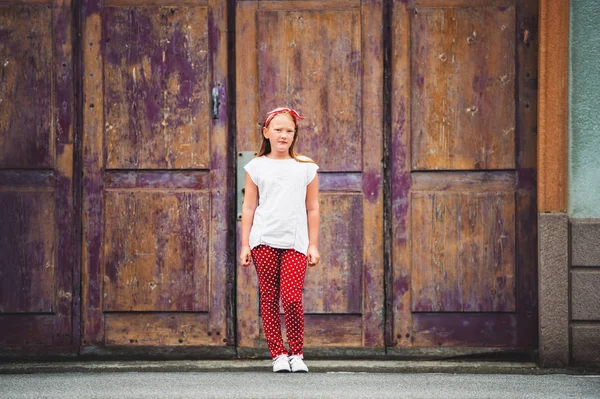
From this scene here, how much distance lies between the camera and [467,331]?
6.98 m

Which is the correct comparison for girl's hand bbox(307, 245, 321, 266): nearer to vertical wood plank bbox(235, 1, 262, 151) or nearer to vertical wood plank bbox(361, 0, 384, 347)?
vertical wood plank bbox(361, 0, 384, 347)

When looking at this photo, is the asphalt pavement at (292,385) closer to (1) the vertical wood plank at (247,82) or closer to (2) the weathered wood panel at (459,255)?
(2) the weathered wood panel at (459,255)

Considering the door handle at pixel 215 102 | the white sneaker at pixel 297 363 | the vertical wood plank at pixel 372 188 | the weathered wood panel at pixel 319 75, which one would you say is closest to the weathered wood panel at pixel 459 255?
the vertical wood plank at pixel 372 188

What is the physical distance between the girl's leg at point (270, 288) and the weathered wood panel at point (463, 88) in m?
1.34

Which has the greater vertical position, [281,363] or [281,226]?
[281,226]

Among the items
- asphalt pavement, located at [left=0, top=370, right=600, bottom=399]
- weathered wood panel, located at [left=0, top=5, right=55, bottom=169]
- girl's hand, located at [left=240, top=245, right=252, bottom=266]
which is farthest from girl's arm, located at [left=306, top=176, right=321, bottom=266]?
weathered wood panel, located at [left=0, top=5, right=55, bottom=169]

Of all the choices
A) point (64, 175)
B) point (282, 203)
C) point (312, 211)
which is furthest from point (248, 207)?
point (64, 175)

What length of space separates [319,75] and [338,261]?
1.15 metres

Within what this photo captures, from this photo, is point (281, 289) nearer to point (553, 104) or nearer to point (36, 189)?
point (36, 189)

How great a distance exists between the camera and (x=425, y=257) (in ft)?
22.9

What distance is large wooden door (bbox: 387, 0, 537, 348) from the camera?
22.8ft

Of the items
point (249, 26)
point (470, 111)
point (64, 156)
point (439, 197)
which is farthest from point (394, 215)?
point (64, 156)

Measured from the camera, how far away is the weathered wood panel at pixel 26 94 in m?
7.00

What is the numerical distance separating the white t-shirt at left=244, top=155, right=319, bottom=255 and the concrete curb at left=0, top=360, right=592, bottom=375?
944 mm
